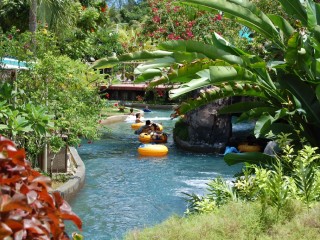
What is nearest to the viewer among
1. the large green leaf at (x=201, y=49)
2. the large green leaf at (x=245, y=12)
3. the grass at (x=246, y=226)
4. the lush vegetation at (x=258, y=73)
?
the grass at (x=246, y=226)

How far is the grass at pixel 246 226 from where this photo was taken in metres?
4.03

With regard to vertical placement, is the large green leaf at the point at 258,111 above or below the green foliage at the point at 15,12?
below

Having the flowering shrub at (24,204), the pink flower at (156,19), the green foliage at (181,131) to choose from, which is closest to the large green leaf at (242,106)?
the flowering shrub at (24,204)

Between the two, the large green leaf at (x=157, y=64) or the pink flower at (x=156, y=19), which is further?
the pink flower at (x=156, y=19)

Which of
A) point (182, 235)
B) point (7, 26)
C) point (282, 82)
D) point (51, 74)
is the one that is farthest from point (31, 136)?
point (7, 26)

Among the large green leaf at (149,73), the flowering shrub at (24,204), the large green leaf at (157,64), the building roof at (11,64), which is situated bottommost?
the flowering shrub at (24,204)

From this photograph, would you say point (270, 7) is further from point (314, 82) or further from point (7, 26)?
point (314, 82)

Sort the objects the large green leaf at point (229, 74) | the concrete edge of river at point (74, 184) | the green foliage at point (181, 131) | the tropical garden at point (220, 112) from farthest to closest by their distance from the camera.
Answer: the green foliage at point (181, 131) → the concrete edge of river at point (74, 184) → the large green leaf at point (229, 74) → the tropical garden at point (220, 112)

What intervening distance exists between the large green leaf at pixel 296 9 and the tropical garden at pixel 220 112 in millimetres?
15

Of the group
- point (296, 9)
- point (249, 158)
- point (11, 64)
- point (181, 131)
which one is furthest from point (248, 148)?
point (249, 158)

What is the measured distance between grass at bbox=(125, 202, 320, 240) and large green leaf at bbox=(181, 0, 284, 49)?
125 inches

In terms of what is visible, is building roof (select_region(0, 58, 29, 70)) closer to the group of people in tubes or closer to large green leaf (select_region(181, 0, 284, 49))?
large green leaf (select_region(181, 0, 284, 49))

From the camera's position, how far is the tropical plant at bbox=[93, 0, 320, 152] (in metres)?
6.43

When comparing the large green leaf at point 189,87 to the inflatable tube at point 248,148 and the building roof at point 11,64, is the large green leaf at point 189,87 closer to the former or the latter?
the building roof at point 11,64
